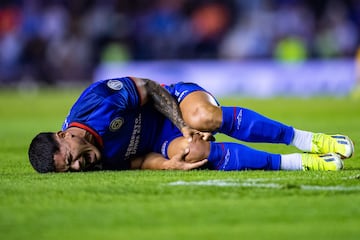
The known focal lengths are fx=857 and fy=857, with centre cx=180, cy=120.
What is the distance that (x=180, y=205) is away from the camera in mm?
Result: 4684

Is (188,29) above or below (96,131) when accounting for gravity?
above

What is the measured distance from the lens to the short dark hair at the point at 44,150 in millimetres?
5891

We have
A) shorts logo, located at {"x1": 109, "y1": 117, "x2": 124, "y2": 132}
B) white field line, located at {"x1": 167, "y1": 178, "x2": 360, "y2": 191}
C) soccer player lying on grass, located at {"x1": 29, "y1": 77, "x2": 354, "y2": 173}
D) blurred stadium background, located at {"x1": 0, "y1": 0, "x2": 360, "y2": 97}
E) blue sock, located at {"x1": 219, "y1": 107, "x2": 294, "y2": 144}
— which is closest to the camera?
white field line, located at {"x1": 167, "y1": 178, "x2": 360, "y2": 191}

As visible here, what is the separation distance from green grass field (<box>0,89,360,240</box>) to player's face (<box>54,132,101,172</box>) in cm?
8

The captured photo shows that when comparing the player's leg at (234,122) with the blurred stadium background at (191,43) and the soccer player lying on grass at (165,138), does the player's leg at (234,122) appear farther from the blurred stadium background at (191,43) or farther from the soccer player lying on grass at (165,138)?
the blurred stadium background at (191,43)

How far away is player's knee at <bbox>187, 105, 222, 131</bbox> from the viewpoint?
6.15 meters

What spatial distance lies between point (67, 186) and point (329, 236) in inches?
83.0

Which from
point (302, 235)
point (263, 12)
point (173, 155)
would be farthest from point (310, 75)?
point (302, 235)

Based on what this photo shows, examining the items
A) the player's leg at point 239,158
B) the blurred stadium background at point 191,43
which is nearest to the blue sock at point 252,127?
the player's leg at point 239,158

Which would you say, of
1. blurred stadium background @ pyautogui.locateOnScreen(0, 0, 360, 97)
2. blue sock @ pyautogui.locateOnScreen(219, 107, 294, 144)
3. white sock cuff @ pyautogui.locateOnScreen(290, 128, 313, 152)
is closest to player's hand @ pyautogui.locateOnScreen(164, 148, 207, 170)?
blue sock @ pyautogui.locateOnScreen(219, 107, 294, 144)

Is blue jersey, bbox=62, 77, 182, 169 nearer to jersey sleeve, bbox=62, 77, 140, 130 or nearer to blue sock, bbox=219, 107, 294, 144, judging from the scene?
jersey sleeve, bbox=62, 77, 140, 130

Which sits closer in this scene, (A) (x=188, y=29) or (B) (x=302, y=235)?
(B) (x=302, y=235)

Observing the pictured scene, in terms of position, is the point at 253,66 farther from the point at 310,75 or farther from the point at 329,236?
the point at 329,236

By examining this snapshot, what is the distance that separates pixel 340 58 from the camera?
23344mm
